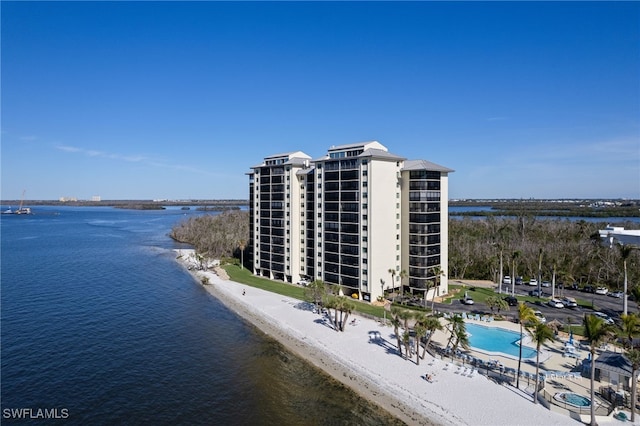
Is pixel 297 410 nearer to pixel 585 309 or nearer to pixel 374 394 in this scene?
pixel 374 394

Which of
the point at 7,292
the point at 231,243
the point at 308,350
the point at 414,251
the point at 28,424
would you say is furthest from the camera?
the point at 231,243

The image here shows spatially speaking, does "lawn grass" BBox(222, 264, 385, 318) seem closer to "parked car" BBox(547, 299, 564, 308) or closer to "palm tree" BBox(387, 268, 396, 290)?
"palm tree" BBox(387, 268, 396, 290)

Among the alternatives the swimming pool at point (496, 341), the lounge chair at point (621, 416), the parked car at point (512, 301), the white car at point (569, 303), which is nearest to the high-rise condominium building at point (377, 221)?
the parked car at point (512, 301)

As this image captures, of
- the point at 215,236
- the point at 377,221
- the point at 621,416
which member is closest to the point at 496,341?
the point at 621,416

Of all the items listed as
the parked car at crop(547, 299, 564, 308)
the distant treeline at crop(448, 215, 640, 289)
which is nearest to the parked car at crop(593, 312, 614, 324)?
the parked car at crop(547, 299, 564, 308)

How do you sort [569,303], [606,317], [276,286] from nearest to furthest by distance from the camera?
[606,317] < [569,303] < [276,286]

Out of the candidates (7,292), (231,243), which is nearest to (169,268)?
(231,243)

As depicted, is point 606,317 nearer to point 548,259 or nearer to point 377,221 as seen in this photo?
point 548,259
